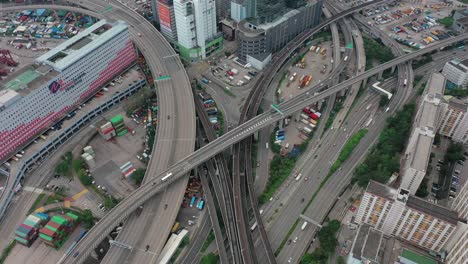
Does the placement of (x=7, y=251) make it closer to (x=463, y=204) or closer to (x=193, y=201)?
(x=193, y=201)

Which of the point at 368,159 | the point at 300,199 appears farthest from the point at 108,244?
the point at 368,159

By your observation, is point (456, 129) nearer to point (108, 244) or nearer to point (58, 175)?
point (108, 244)

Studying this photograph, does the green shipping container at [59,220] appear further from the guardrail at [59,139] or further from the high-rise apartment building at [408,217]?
the high-rise apartment building at [408,217]

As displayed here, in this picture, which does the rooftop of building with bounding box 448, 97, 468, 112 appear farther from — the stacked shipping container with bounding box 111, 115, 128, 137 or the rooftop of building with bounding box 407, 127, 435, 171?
the stacked shipping container with bounding box 111, 115, 128, 137

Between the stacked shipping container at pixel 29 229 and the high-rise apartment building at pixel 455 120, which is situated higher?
the high-rise apartment building at pixel 455 120

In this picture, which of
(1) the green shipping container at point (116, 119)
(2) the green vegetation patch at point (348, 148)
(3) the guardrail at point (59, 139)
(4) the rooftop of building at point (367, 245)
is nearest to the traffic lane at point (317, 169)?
(2) the green vegetation patch at point (348, 148)

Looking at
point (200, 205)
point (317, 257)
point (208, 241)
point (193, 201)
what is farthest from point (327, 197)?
point (193, 201)
